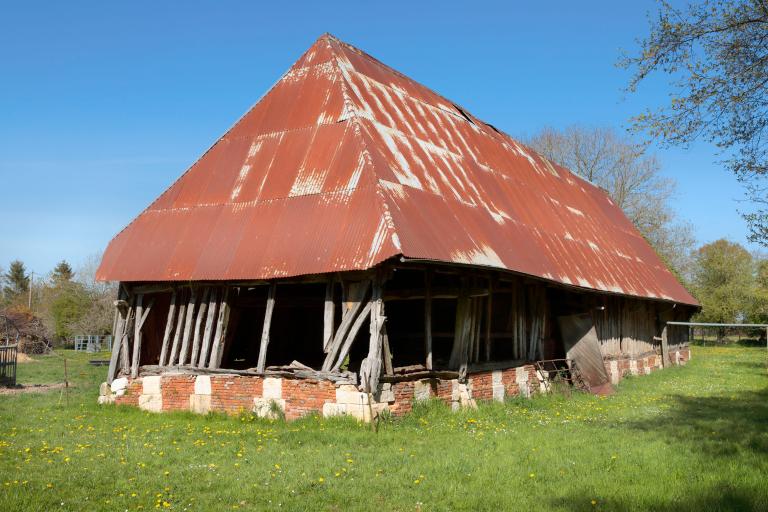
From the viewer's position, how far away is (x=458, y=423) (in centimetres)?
1086

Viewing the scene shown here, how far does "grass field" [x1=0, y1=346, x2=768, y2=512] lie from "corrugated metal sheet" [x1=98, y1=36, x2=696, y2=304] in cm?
274

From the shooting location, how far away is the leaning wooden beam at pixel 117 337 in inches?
543

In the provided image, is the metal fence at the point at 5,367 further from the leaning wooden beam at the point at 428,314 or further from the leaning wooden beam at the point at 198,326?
the leaning wooden beam at the point at 428,314

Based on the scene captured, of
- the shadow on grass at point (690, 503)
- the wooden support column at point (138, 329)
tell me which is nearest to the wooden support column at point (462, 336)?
the shadow on grass at point (690, 503)

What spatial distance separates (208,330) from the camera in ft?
41.8

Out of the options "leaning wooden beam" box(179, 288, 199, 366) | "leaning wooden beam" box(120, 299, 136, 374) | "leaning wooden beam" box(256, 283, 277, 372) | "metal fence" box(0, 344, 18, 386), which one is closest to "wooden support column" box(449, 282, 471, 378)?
"leaning wooden beam" box(256, 283, 277, 372)

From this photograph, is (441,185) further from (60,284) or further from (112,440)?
(60,284)

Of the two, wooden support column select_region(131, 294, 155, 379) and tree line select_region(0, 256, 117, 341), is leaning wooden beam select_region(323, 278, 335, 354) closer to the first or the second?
wooden support column select_region(131, 294, 155, 379)

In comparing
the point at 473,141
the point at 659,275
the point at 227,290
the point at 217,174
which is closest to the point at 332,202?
the point at 227,290

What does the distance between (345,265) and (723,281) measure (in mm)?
49557

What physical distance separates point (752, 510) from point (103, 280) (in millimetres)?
12235

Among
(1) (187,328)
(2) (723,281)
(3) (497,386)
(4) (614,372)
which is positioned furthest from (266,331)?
(2) (723,281)

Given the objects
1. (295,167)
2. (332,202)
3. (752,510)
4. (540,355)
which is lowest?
(752,510)

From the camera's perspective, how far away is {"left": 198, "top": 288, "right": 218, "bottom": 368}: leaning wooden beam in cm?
1264
